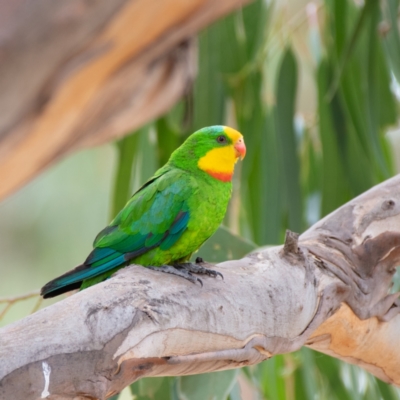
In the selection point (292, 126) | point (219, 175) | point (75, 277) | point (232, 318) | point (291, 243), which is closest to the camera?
point (232, 318)

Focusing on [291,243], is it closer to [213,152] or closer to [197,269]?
[197,269]

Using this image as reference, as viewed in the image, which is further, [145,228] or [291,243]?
[145,228]

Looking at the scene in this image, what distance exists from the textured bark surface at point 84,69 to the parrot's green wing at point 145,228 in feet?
1.81

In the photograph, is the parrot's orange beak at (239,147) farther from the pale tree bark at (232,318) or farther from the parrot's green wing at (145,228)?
the pale tree bark at (232,318)

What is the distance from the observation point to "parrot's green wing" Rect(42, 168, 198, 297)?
5.17 ft

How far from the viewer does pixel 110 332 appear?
1.09 metres

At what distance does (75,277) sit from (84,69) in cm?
78

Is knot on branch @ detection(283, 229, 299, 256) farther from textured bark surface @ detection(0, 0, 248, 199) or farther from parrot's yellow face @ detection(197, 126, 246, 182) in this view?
textured bark surface @ detection(0, 0, 248, 199)

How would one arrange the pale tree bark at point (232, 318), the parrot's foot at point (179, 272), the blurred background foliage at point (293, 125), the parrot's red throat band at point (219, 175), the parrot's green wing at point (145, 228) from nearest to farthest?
the pale tree bark at point (232, 318)
the parrot's foot at point (179, 272)
the parrot's green wing at point (145, 228)
the parrot's red throat band at point (219, 175)
the blurred background foliage at point (293, 125)

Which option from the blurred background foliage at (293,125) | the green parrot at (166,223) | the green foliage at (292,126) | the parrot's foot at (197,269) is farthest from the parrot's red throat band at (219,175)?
the green foliage at (292,126)

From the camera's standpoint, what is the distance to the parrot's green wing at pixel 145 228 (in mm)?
1577

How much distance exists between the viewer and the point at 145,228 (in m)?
1.62

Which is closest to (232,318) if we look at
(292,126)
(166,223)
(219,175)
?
(166,223)

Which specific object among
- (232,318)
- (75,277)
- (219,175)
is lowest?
(232,318)
